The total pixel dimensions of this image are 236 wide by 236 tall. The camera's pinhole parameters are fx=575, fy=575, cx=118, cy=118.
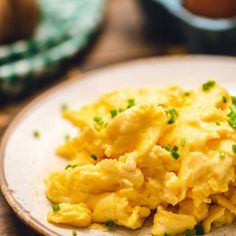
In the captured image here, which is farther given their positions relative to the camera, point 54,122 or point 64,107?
point 64,107

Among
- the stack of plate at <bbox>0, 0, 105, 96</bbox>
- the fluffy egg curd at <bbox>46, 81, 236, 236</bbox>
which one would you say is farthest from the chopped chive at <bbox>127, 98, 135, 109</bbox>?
the stack of plate at <bbox>0, 0, 105, 96</bbox>

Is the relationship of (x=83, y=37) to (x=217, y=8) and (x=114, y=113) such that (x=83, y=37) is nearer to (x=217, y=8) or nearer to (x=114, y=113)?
(x=217, y=8)

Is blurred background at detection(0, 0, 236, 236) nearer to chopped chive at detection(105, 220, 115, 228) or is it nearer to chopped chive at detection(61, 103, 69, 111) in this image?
chopped chive at detection(61, 103, 69, 111)

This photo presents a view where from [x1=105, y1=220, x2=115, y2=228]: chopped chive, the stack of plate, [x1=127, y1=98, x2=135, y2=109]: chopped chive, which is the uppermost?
[x1=127, y1=98, x2=135, y2=109]: chopped chive

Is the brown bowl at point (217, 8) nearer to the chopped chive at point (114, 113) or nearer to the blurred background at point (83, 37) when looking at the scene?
the blurred background at point (83, 37)

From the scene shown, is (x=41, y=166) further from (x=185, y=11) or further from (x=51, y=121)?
(x=185, y=11)

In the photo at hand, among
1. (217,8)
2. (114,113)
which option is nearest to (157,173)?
(114,113)

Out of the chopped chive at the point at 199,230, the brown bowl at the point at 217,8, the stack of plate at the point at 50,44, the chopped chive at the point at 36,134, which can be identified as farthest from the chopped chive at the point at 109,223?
the brown bowl at the point at 217,8

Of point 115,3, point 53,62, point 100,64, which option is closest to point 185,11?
point 100,64
